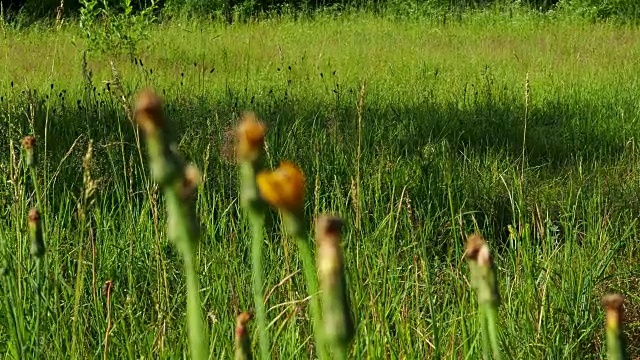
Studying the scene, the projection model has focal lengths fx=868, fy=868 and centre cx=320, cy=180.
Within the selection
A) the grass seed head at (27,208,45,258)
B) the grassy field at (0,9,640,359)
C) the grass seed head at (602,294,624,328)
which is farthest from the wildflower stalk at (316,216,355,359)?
the grass seed head at (27,208,45,258)

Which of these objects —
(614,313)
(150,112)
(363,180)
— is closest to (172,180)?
(150,112)

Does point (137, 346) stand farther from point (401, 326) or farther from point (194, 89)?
point (194, 89)

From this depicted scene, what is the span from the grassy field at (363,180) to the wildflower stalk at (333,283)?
351mm

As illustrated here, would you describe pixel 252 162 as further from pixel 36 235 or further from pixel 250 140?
pixel 36 235

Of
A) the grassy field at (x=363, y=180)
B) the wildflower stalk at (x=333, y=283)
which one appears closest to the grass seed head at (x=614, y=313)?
the wildflower stalk at (x=333, y=283)

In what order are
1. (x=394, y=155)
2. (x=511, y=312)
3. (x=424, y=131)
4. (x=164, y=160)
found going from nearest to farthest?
(x=164, y=160)
(x=511, y=312)
(x=394, y=155)
(x=424, y=131)

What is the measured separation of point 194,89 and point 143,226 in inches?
112

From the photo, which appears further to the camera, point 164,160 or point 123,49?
point 123,49

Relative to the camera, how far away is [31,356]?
4.24 feet

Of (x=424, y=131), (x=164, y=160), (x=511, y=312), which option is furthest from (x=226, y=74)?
(x=164, y=160)

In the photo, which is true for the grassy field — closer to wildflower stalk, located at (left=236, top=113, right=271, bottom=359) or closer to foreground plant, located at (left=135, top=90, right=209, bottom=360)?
wildflower stalk, located at (left=236, top=113, right=271, bottom=359)

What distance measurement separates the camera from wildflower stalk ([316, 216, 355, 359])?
0.43m

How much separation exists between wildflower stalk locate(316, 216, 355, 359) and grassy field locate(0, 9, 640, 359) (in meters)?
0.35

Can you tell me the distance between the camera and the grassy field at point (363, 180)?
1465 mm
